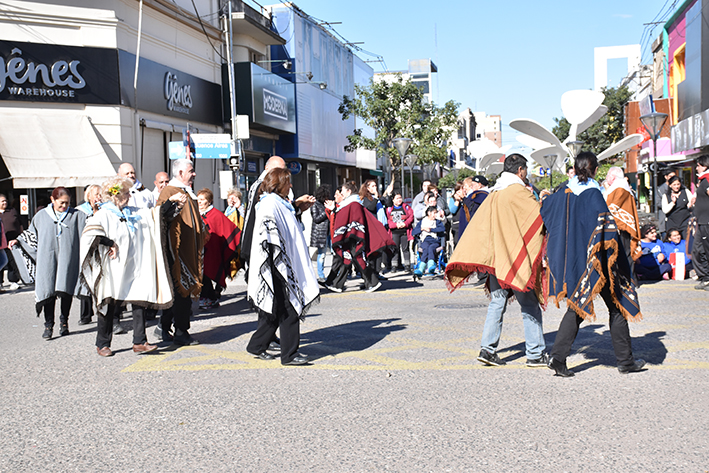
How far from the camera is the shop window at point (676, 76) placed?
2873 centimetres

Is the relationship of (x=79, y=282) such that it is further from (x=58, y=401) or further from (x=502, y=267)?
(x=502, y=267)

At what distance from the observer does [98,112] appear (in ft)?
56.4

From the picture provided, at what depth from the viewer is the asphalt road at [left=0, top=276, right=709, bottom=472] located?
13.1 ft

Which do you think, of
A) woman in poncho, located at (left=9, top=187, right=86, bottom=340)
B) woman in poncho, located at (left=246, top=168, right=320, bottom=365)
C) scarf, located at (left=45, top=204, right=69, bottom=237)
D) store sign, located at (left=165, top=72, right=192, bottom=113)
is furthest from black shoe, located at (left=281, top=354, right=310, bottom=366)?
store sign, located at (left=165, top=72, right=192, bottom=113)

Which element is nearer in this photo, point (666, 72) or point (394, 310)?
point (394, 310)

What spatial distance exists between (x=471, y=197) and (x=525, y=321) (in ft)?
15.0

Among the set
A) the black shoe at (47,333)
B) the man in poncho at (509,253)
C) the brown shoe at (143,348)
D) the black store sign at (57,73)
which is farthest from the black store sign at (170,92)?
the man in poncho at (509,253)

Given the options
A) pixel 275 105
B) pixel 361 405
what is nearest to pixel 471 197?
pixel 361 405

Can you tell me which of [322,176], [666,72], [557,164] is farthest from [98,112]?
[666,72]

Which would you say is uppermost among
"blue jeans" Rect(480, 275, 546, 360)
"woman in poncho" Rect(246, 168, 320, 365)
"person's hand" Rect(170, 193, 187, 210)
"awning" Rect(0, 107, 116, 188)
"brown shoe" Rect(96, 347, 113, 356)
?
"awning" Rect(0, 107, 116, 188)

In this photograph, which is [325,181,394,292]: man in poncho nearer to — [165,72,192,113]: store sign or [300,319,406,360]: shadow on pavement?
[300,319,406,360]: shadow on pavement

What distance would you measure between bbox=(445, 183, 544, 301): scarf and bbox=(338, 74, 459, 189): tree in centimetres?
2865

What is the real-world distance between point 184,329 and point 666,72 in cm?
2897

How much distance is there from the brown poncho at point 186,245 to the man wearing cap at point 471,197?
4.21 m
